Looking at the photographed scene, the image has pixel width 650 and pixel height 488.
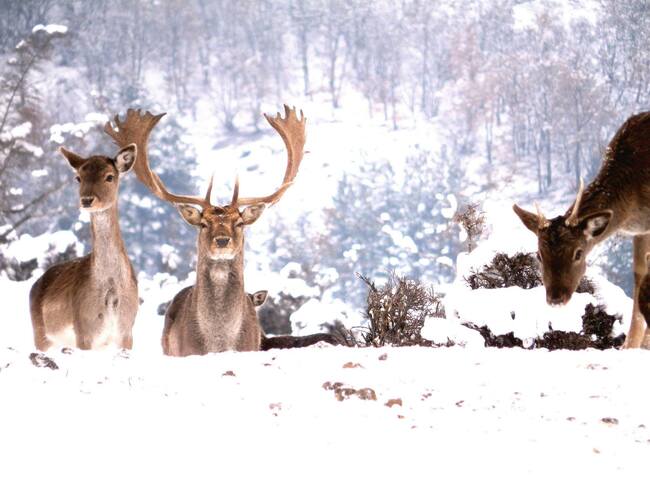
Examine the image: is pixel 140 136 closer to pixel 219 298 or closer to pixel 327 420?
pixel 219 298

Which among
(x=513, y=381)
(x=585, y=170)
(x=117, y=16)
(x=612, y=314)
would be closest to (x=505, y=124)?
(x=585, y=170)

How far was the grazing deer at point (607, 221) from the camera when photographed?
6.70 m

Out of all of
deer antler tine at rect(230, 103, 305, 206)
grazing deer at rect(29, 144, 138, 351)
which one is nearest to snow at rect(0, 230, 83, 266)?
deer antler tine at rect(230, 103, 305, 206)

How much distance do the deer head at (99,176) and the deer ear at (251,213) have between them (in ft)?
3.09

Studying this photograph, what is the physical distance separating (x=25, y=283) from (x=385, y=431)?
14.4 m

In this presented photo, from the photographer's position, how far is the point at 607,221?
22.8ft

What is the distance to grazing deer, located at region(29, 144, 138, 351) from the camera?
7219mm

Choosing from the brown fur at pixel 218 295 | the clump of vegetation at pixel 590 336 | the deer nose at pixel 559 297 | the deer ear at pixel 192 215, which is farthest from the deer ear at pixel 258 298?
the deer nose at pixel 559 297

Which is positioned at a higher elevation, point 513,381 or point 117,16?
point 117,16

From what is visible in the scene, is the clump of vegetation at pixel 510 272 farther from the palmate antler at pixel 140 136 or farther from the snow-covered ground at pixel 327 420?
the snow-covered ground at pixel 327 420

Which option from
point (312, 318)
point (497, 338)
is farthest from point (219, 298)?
point (312, 318)

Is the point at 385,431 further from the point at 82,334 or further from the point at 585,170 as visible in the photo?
the point at 585,170

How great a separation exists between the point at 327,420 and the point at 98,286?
3.76m

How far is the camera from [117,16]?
8269cm
